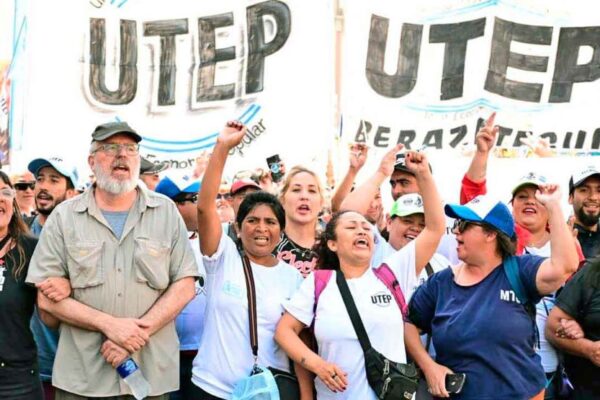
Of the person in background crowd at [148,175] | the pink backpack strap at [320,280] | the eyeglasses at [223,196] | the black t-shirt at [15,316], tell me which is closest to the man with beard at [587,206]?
the pink backpack strap at [320,280]

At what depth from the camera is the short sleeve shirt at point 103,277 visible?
4.04 metres

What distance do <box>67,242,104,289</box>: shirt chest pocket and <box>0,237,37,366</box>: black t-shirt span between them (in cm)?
32

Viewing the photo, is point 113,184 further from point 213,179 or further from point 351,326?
point 351,326

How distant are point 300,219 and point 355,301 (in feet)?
2.83

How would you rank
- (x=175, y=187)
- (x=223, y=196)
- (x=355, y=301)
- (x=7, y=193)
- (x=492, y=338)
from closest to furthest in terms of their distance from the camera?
(x=492, y=338) < (x=355, y=301) < (x=7, y=193) < (x=175, y=187) < (x=223, y=196)

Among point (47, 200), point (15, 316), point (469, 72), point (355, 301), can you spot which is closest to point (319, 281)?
point (355, 301)

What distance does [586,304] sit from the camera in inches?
175

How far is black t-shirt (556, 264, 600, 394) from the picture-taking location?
4.41m

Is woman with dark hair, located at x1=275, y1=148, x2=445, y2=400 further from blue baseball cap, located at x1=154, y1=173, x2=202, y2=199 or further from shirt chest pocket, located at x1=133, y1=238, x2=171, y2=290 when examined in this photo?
blue baseball cap, located at x1=154, y1=173, x2=202, y2=199

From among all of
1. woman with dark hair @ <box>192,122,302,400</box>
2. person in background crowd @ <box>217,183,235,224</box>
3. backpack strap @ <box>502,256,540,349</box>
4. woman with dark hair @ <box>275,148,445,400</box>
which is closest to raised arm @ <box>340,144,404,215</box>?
woman with dark hair @ <box>275,148,445,400</box>

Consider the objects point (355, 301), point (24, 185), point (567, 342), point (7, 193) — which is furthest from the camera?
point (24, 185)

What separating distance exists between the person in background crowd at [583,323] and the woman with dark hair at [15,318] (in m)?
2.51

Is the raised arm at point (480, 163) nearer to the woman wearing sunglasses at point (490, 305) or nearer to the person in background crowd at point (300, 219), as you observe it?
the woman wearing sunglasses at point (490, 305)

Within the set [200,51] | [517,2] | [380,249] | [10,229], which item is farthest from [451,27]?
[10,229]
